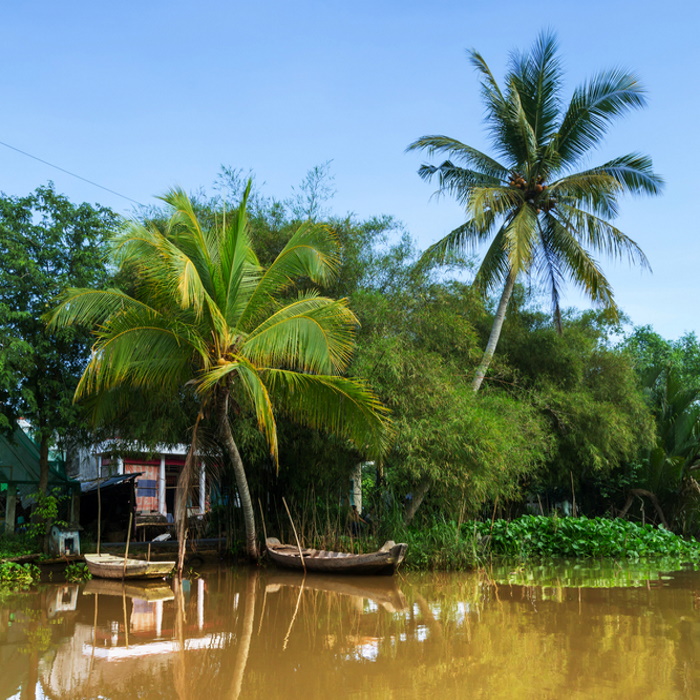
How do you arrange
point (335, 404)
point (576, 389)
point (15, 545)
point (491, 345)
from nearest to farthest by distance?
point (335, 404) < point (15, 545) < point (491, 345) < point (576, 389)

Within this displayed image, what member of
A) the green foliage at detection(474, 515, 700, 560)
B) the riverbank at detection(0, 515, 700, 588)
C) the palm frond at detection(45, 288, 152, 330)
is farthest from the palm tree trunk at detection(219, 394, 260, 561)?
the green foliage at detection(474, 515, 700, 560)

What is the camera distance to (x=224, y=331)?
1080 centimetres

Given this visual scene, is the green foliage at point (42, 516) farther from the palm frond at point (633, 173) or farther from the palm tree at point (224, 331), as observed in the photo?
the palm frond at point (633, 173)

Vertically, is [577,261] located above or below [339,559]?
above

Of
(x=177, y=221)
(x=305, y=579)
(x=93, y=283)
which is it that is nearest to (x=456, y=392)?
(x=305, y=579)

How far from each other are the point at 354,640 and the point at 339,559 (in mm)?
4577

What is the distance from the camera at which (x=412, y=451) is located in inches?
473

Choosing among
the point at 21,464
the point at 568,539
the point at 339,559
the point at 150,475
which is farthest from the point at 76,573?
the point at 568,539

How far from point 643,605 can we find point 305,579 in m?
5.29

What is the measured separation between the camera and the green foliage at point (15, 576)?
11.0 m

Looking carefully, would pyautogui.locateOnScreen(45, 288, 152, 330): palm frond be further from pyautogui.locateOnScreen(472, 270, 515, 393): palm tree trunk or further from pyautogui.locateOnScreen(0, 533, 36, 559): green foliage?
pyautogui.locateOnScreen(472, 270, 515, 393): palm tree trunk

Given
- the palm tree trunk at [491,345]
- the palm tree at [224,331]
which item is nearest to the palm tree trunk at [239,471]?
the palm tree at [224,331]

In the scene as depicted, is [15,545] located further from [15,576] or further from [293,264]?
[293,264]

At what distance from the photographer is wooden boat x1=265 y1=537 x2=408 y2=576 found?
11.1m
